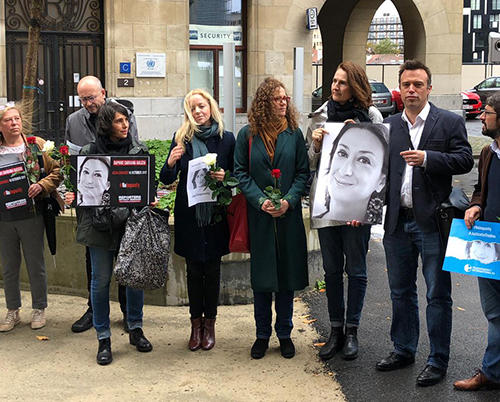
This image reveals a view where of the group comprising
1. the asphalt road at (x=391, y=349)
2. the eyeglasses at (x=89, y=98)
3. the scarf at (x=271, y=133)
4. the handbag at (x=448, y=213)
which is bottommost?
the asphalt road at (x=391, y=349)

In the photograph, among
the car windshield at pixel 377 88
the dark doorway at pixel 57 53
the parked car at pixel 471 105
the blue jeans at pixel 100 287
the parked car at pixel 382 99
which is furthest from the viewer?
the parked car at pixel 471 105

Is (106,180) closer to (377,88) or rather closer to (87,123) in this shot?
(87,123)

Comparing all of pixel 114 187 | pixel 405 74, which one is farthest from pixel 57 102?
pixel 405 74

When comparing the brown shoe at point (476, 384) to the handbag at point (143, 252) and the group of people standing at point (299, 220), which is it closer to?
the group of people standing at point (299, 220)

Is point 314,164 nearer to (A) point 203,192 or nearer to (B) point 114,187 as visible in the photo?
(A) point 203,192

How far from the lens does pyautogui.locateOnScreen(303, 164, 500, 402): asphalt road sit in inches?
189

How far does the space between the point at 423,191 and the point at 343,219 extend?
62 centimetres

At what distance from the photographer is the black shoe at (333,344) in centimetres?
548

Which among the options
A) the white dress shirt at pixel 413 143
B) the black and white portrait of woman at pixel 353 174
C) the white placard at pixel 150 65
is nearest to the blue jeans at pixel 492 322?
the white dress shirt at pixel 413 143

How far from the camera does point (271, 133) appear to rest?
546 cm

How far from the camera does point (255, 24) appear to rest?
17.4 metres

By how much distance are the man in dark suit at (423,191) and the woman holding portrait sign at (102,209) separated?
6.37 ft

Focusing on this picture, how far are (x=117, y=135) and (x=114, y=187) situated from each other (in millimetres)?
400

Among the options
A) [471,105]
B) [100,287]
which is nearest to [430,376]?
[100,287]
